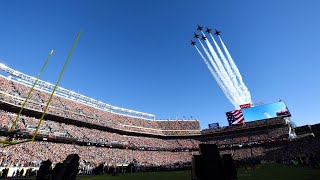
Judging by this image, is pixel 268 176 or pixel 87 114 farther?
pixel 87 114

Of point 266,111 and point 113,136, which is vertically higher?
point 266,111

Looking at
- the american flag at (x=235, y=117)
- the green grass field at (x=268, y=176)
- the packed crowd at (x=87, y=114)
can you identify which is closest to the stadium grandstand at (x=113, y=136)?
the packed crowd at (x=87, y=114)

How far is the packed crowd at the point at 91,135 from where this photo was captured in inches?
1466

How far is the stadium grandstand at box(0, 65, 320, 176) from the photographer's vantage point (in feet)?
118

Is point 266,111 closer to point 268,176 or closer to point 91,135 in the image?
point 91,135

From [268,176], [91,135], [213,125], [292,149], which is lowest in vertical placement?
[268,176]

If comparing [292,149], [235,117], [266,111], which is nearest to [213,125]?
[235,117]

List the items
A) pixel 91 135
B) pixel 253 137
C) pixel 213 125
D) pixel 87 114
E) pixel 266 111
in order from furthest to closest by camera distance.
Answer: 1. pixel 213 125
2. pixel 253 137
3. pixel 266 111
4. pixel 87 114
5. pixel 91 135

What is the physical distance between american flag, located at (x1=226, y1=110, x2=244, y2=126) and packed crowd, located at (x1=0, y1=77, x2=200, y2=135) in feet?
40.7

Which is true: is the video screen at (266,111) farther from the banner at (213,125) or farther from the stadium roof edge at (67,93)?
the stadium roof edge at (67,93)

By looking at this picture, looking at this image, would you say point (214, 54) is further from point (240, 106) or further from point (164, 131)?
point (164, 131)

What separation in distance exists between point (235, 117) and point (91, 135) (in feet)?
141

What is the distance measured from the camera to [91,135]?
50.2 meters

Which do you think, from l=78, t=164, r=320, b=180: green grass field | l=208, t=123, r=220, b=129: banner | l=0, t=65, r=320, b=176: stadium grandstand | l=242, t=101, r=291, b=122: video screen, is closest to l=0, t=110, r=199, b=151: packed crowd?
l=0, t=65, r=320, b=176: stadium grandstand
